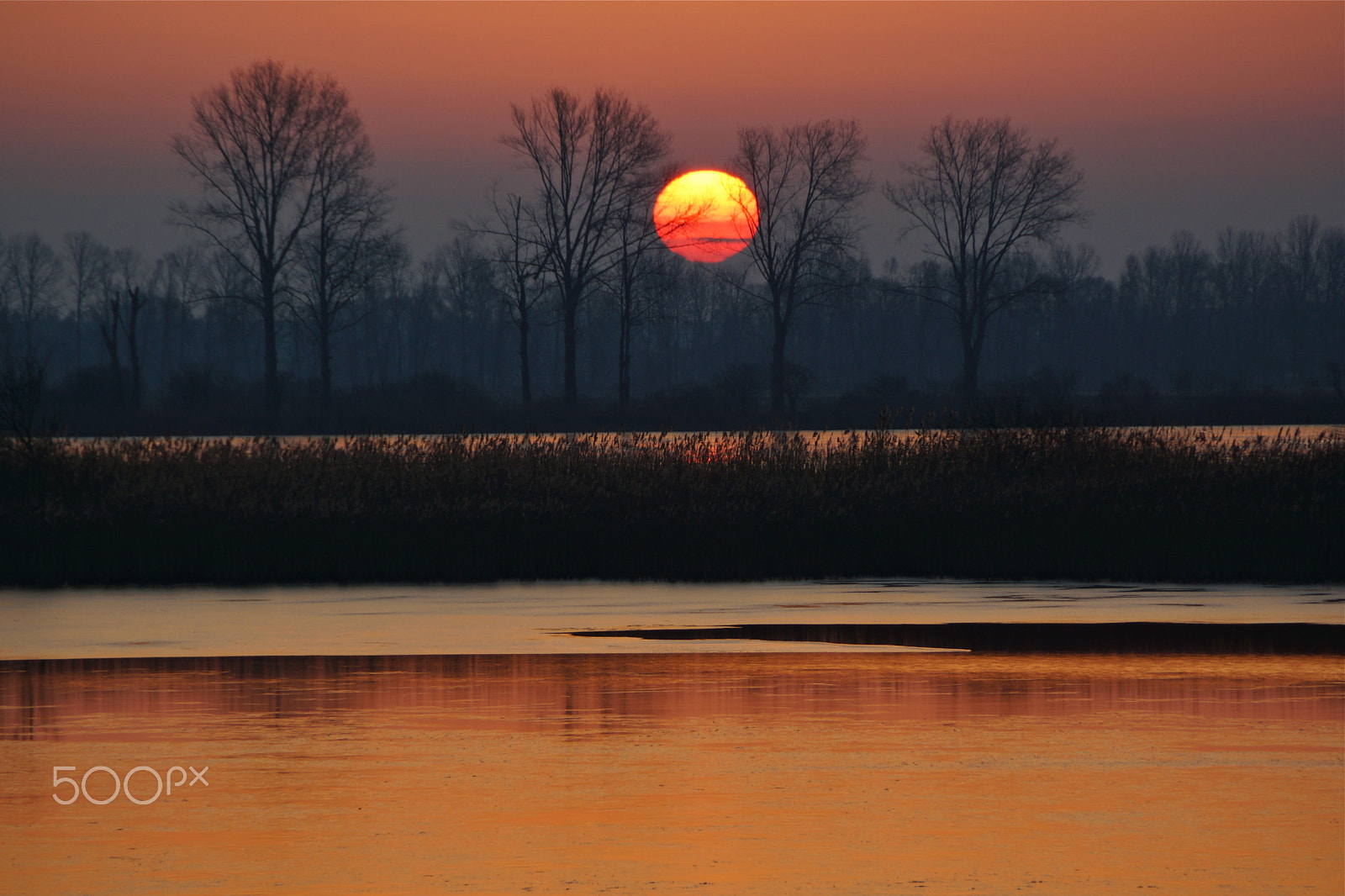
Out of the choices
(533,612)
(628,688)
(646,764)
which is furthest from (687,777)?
(533,612)

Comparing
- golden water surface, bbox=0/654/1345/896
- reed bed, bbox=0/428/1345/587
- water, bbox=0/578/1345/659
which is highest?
reed bed, bbox=0/428/1345/587

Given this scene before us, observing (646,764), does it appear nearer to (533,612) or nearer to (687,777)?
(687,777)

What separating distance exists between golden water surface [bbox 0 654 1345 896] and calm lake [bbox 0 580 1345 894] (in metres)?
0.03

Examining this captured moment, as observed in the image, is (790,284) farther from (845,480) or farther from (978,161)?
(845,480)

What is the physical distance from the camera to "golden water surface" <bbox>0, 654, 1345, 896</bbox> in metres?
7.99

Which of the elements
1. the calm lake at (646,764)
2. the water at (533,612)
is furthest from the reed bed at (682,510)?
the calm lake at (646,764)

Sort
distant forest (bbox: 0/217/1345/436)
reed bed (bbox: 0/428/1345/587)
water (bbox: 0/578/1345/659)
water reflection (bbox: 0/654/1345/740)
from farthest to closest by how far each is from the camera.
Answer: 1. distant forest (bbox: 0/217/1345/436)
2. reed bed (bbox: 0/428/1345/587)
3. water (bbox: 0/578/1345/659)
4. water reflection (bbox: 0/654/1345/740)

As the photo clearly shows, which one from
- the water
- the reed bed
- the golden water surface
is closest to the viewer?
the golden water surface

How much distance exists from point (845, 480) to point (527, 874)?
66.7ft

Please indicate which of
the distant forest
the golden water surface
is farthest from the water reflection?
the distant forest

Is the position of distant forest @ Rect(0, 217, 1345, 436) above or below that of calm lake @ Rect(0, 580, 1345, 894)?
above

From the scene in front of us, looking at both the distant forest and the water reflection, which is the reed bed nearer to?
the water reflection

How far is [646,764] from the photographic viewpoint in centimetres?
1049

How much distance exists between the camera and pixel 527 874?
791cm
